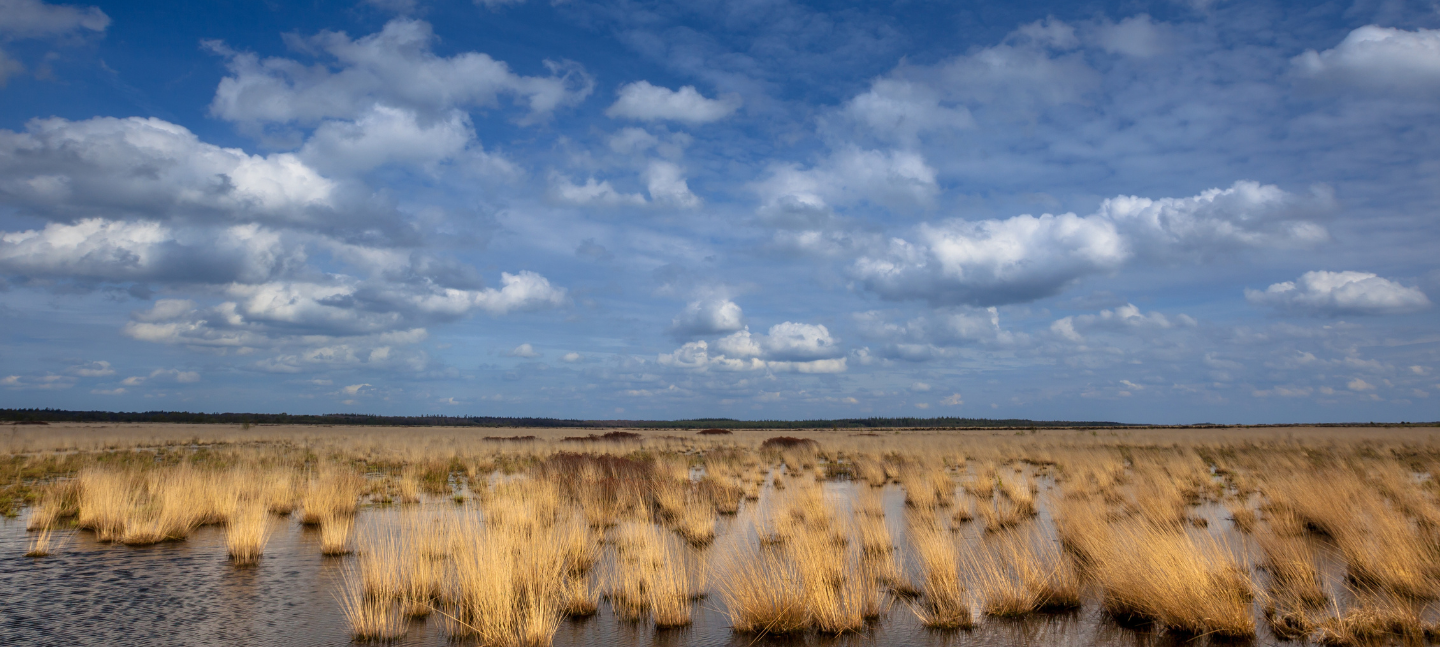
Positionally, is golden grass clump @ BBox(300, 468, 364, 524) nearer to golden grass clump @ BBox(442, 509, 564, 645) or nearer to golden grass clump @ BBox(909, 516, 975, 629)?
golden grass clump @ BBox(442, 509, 564, 645)

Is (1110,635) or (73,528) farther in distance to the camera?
(73,528)

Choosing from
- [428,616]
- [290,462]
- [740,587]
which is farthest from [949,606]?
[290,462]

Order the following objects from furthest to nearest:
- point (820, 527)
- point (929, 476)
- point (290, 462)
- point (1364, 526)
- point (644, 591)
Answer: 1. point (290, 462)
2. point (929, 476)
3. point (820, 527)
4. point (1364, 526)
5. point (644, 591)

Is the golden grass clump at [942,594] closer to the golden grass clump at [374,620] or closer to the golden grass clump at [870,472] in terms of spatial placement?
the golden grass clump at [374,620]

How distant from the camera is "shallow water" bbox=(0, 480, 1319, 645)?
611cm

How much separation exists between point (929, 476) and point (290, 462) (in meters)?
22.7

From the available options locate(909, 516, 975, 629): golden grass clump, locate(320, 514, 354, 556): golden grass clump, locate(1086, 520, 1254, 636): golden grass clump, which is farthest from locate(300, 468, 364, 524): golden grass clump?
locate(1086, 520, 1254, 636): golden grass clump

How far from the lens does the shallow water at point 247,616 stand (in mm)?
6105

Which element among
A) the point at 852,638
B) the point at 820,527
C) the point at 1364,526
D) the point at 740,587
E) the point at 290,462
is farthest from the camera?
the point at 290,462

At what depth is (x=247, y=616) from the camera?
678cm

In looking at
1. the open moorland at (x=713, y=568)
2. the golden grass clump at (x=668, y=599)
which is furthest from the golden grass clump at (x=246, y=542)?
the golden grass clump at (x=668, y=599)

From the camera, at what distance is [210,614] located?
684cm

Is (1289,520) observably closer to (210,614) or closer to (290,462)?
(210,614)

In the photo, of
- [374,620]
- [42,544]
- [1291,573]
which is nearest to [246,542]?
[42,544]
